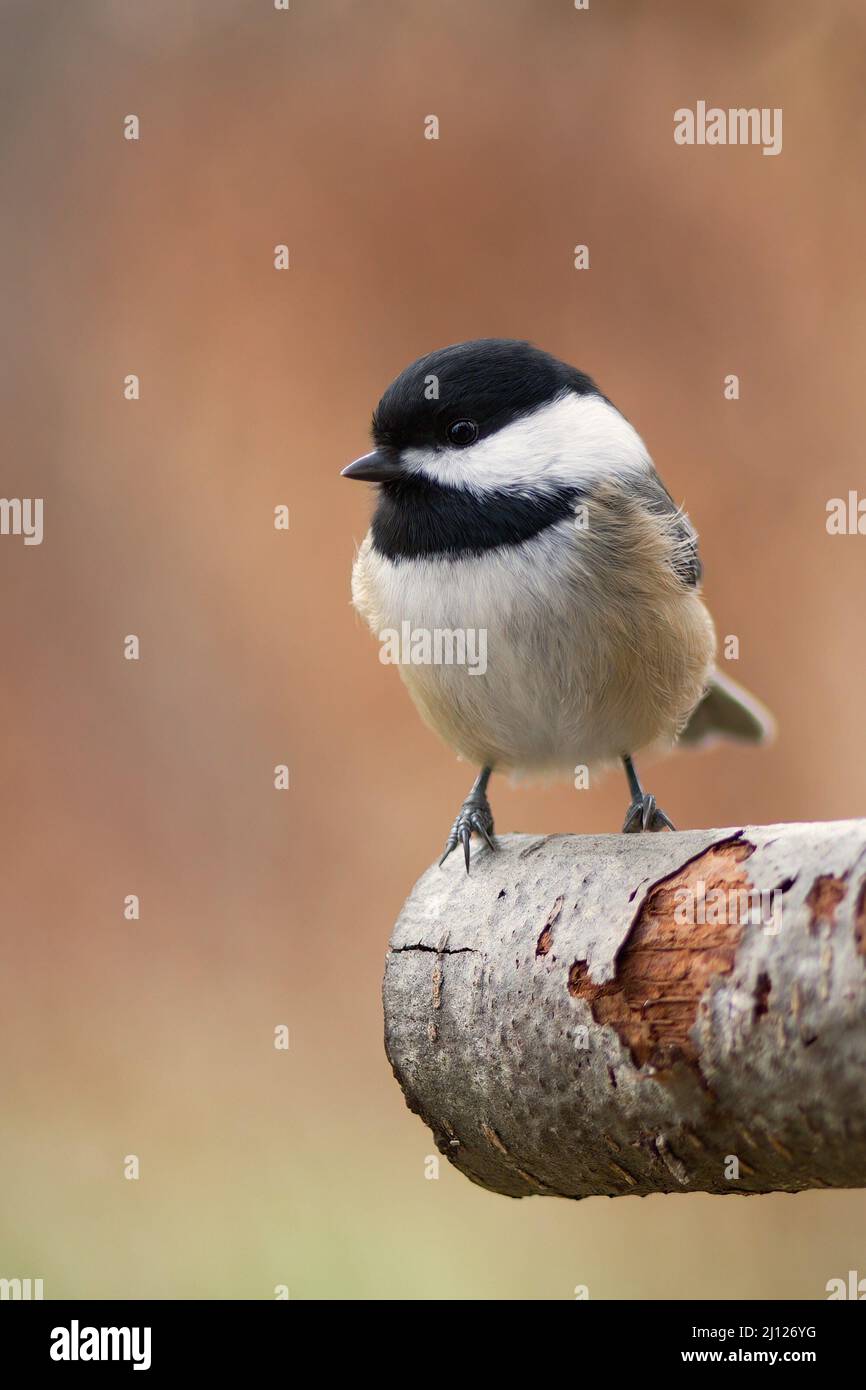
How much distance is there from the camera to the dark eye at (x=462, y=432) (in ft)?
5.30

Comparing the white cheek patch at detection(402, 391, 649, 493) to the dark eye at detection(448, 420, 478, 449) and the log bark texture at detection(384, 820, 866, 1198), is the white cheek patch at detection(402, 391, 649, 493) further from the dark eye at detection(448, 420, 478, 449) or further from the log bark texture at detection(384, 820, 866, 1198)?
the log bark texture at detection(384, 820, 866, 1198)

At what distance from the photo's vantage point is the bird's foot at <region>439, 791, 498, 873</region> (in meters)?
1.58

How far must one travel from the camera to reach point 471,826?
5.28 feet

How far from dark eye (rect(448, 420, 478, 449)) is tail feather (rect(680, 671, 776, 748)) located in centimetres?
72

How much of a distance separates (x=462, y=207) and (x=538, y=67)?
402 mm

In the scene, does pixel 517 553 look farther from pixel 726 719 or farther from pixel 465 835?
pixel 726 719

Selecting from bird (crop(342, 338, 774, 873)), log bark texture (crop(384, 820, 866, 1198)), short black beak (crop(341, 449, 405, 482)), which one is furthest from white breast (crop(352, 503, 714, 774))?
log bark texture (crop(384, 820, 866, 1198))

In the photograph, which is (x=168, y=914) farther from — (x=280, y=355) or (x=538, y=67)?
(x=538, y=67)

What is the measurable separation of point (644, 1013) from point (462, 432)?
79 centimetres

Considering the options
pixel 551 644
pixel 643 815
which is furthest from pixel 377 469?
pixel 643 815

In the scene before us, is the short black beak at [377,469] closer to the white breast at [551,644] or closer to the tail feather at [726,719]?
the white breast at [551,644]

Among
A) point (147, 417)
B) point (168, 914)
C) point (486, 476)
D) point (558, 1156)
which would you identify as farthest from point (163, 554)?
point (558, 1156)

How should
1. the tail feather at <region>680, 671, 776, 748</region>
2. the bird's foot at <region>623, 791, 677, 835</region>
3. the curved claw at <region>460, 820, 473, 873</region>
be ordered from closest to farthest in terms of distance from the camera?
1. the curved claw at <region>460, 820, 473, 873</region>
2. the bird's foot at <region>623, 791, 677, 835</region>
3. the tail feather at <region>680, 671, 776, 748</region>

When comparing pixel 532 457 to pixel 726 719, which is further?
pixel 726 719
